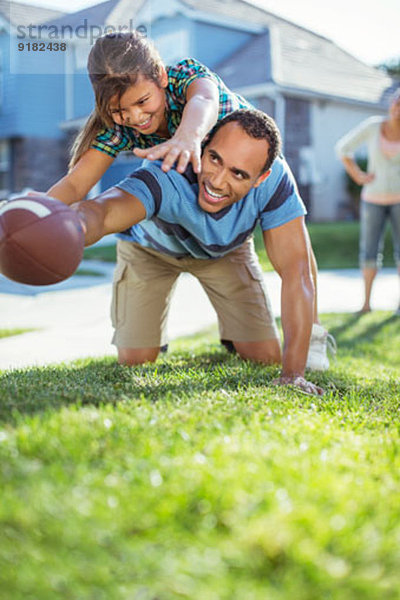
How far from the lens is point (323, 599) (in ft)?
5.21

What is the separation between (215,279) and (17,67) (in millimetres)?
17371

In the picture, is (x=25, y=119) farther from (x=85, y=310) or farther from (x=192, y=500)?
(x=192, y=500)

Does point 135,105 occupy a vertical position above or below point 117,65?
below

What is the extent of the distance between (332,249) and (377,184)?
Answer: 6.58m

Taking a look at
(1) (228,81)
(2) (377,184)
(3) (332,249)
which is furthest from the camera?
(1) (228,81)

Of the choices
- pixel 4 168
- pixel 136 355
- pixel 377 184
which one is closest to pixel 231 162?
pixel 136 355

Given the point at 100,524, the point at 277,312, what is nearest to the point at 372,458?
the point at 100,524

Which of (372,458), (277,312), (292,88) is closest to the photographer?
(372,458)

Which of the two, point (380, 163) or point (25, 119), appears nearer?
point (380, 163)

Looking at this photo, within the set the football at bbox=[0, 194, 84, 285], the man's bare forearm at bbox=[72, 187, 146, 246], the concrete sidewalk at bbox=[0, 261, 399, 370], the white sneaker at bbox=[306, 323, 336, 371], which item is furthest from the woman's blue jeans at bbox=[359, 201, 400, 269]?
the football at bbox=[0, 194, 84, 285]

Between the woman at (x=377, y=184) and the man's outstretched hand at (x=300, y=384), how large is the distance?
13.2 feet

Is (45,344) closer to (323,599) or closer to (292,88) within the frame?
(323,599)

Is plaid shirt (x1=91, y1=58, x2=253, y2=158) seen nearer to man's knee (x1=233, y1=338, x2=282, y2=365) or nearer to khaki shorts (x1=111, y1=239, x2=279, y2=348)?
khaki shorts (x1=111, y1=239, x2=279, y2=348)

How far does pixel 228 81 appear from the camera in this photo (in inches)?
699
